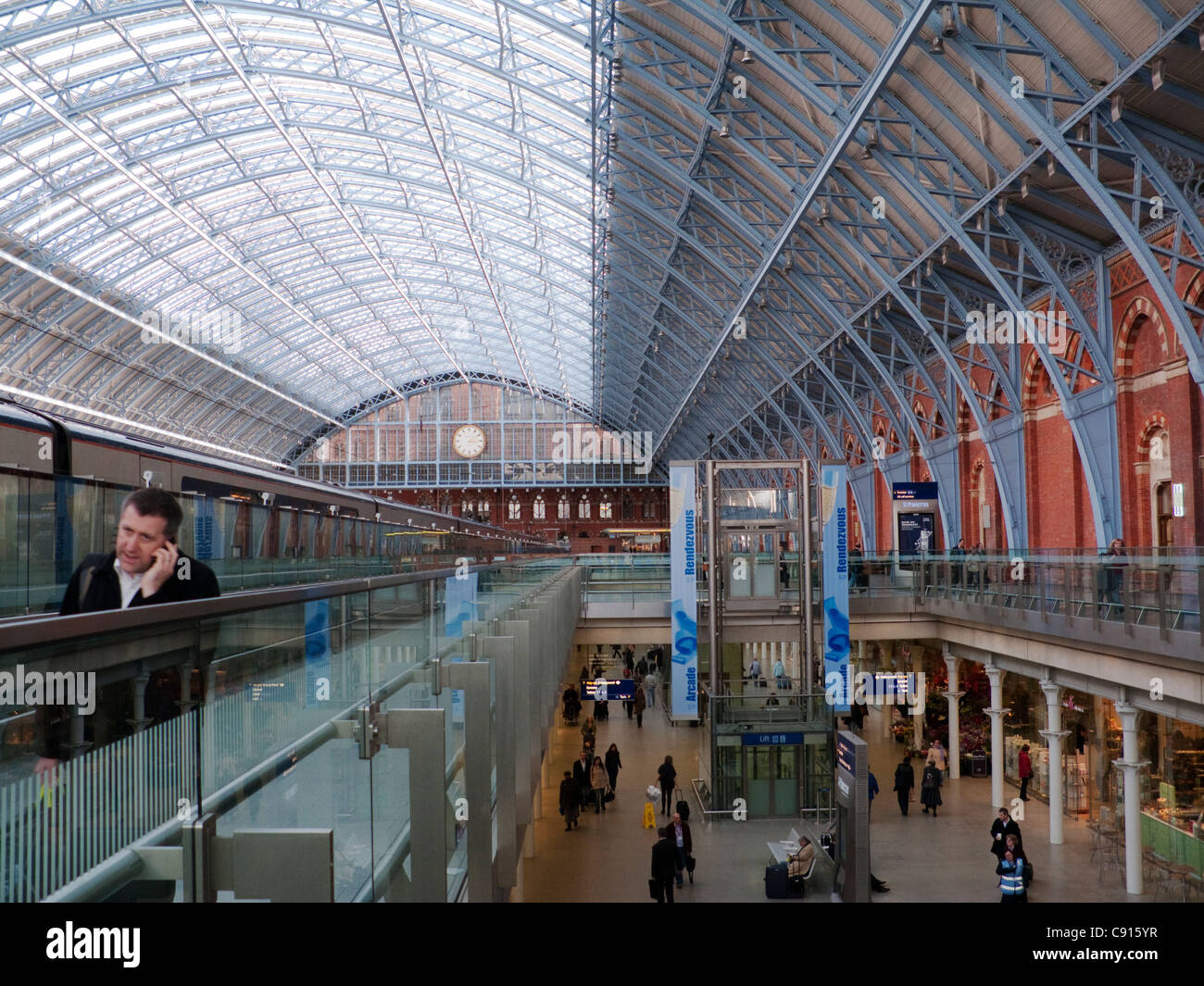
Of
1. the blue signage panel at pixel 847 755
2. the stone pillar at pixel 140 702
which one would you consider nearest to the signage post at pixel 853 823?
the blue signage panel at pixel 847 755

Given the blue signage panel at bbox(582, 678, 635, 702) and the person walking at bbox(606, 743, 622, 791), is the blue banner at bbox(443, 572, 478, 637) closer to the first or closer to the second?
the person walking at bbox(606, 743, 622, 791)

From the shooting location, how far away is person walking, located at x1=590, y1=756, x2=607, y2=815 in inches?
933

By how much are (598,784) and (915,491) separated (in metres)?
14.3

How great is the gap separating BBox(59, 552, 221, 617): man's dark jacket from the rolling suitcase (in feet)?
49.5

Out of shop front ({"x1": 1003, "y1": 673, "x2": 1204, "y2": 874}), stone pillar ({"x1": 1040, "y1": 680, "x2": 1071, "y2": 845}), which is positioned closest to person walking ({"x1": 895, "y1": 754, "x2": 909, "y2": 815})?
shop front ({"x1": 1003, "y1": 673, "x2": 1204, "y2": 874})

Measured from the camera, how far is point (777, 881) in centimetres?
1716

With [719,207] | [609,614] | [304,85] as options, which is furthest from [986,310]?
[304,85]

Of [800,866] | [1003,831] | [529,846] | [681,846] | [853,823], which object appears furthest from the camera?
[529,846]

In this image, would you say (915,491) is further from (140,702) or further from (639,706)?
(140,702)

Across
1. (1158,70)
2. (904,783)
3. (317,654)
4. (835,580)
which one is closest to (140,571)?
(317,654)

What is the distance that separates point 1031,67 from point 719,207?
11080 mm

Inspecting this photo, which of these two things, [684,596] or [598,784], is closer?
[684,596]
